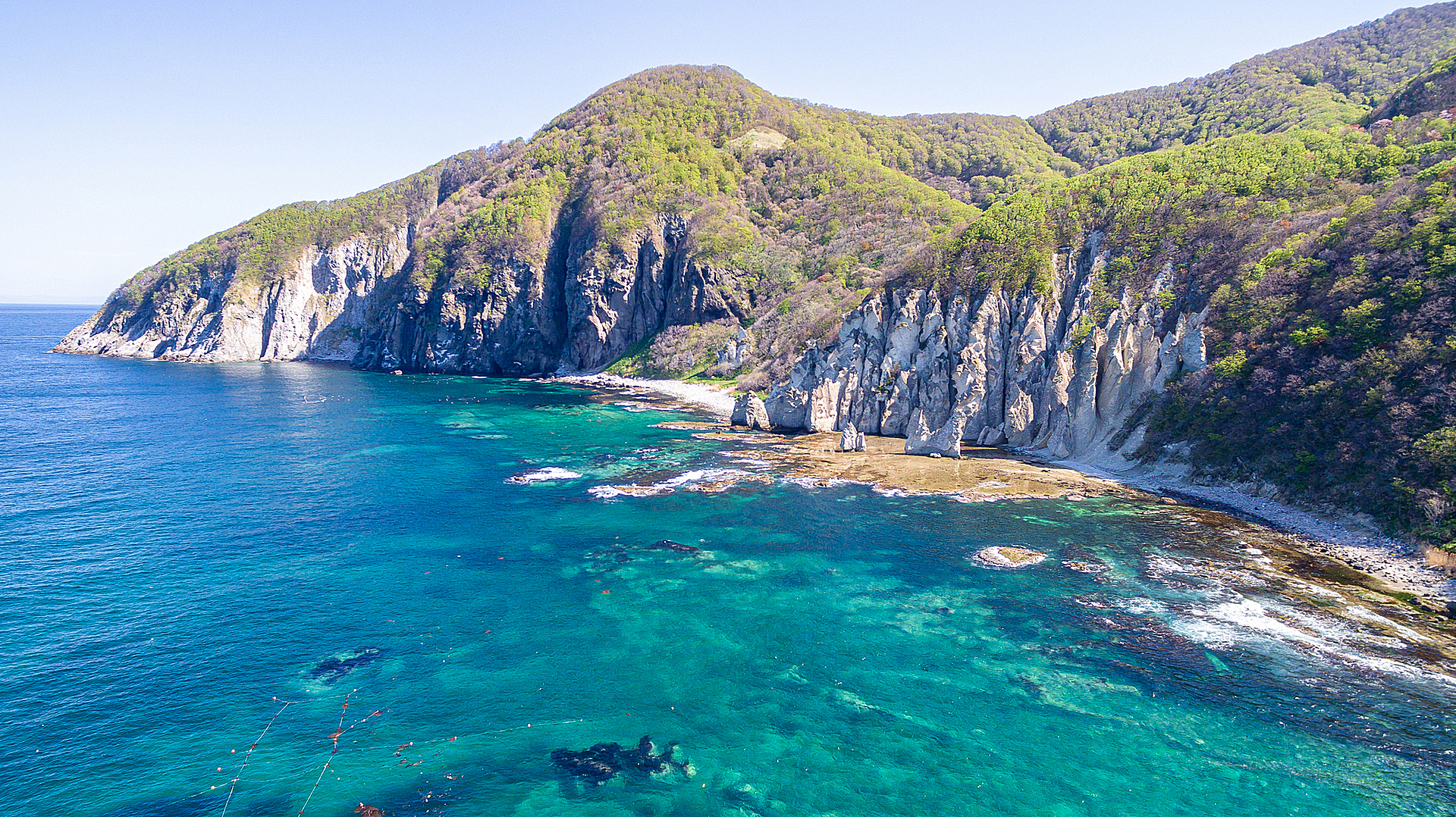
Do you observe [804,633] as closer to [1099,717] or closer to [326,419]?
[1099,717]

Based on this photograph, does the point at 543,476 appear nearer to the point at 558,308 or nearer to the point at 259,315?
the point at 558,308

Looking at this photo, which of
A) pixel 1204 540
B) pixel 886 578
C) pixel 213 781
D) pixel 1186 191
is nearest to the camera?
pixel 213 781

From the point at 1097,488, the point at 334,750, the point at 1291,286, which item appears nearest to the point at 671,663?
the point at 334,750

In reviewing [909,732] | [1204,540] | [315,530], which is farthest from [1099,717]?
[315,530]

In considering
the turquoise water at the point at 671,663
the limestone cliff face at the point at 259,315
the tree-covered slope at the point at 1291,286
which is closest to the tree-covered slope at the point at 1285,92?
the tree-covered slope at the point at 1291,286

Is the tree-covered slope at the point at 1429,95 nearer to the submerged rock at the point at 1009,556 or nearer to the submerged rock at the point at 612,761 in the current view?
the submerged rock at the point at 1009,556

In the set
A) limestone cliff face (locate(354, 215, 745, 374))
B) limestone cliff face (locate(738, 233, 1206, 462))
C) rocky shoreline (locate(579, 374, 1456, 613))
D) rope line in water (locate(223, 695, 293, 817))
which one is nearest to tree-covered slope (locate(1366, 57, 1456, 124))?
limestone cliff face (locate(738, 233, 1206, 462))
